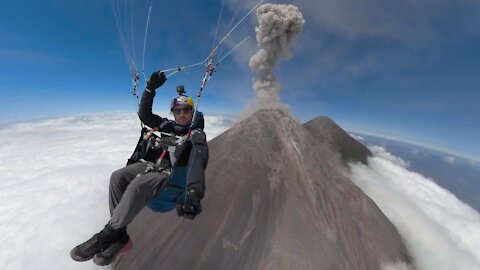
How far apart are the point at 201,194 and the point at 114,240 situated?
230 cm

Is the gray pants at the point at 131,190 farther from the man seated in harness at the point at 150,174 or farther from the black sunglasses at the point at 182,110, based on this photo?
the black sunglasses at the point at 182,110

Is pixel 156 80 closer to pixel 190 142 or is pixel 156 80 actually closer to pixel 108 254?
pixel 190 142

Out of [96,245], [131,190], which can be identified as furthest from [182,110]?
[96,245]

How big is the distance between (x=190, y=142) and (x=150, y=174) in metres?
1.20

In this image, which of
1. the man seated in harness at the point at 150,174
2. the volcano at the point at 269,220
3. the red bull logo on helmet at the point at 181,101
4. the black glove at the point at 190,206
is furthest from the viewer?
the volcano at the point at 269,220

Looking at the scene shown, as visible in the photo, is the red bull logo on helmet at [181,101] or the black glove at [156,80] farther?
the red bull logo on helmet at [181,101]

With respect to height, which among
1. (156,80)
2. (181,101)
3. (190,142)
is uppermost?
(156,80)

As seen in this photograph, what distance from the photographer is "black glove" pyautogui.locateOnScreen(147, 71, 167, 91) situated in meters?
6.28

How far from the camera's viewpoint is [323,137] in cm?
8581

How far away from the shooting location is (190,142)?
255 inches

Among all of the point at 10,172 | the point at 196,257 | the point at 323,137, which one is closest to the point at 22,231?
the point at 196,257

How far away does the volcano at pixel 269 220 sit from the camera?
21844mm

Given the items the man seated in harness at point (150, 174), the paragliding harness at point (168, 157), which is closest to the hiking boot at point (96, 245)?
the man seated in harness at point (150, 174)

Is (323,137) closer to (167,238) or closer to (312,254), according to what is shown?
(312,254)
